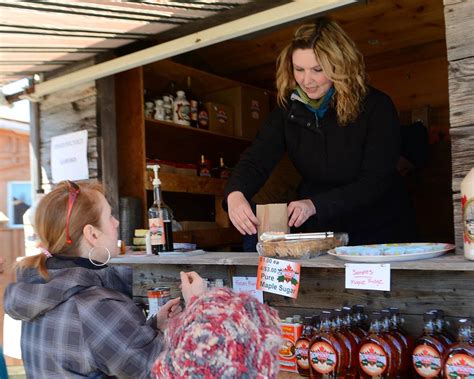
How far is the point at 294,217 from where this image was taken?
1.99m

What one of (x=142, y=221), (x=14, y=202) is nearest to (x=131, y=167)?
(x=142, y=221)

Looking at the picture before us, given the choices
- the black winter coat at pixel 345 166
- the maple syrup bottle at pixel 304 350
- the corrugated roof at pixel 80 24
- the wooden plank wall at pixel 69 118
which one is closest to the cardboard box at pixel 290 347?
the maple syrup bottle at pixel 304 350

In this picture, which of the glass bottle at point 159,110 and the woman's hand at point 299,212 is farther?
the glass bottle at point 159,110

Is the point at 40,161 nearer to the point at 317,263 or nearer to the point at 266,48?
the point at 266,48

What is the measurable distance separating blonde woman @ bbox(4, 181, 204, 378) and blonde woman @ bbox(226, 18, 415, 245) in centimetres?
61

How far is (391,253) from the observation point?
1.62 metres

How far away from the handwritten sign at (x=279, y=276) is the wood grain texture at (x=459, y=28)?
82cm

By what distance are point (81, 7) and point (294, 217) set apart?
1.36 metres

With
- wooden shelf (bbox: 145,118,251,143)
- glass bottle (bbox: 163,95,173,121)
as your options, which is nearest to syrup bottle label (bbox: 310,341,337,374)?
wooden shelf (bbox: 145,118,251,143)

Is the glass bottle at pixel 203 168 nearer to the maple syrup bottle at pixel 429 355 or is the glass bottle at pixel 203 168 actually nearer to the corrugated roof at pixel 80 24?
the corrugated roof at pixel 80 24

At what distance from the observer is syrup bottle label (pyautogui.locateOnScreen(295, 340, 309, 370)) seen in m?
1.80

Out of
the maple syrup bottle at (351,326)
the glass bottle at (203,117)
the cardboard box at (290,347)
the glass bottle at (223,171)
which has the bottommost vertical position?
the cardboard box at (290,347)

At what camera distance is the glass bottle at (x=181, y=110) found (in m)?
3.79

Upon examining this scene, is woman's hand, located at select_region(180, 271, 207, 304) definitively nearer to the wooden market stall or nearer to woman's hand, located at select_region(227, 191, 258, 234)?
the wooden market stall
